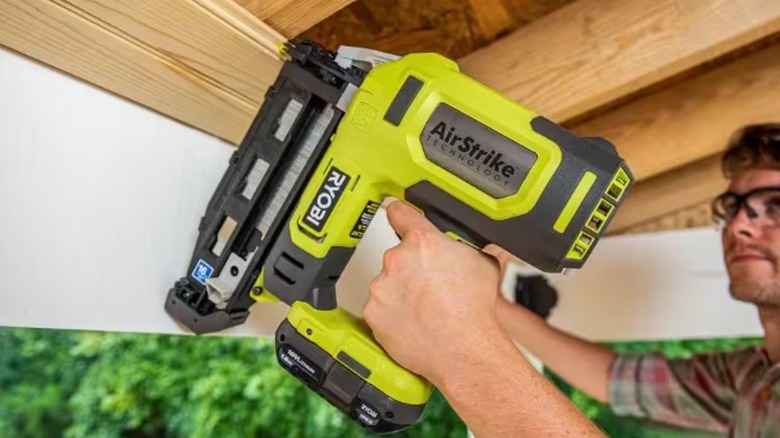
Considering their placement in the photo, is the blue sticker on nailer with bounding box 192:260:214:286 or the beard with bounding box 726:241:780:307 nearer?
the blue sticker on nailer with bounding box 192:260:214:286

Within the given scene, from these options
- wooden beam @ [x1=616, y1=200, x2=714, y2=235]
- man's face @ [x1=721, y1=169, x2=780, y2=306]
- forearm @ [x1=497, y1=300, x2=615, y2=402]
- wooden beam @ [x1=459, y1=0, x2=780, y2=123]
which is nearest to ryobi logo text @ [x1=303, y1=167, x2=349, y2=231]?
wooden beam @ [x1=459, y1=0, x2=780, y2=123]

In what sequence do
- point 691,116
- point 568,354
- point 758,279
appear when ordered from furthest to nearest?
point 568,354, point 691,116, point 758,279

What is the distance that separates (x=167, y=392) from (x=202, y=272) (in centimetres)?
102

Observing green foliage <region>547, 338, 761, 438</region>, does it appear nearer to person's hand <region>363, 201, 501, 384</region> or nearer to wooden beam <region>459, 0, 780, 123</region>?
wooden beam <region>459, 0, 780, 123</region>

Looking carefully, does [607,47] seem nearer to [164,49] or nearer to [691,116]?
[691,116]

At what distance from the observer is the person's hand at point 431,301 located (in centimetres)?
90

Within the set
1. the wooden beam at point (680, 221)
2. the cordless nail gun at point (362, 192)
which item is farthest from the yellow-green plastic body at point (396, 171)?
→ the wooden beam at point (680, 221)

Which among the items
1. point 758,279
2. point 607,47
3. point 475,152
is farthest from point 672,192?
point 475,152

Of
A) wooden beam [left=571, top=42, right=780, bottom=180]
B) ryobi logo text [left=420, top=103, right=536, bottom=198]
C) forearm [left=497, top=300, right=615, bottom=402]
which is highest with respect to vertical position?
wooden beam [left=571, top=42, right=780, bottom=180]

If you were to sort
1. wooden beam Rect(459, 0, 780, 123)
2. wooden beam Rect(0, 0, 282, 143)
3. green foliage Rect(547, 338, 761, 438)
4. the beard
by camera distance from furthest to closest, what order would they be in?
green foliage Rect(547, 338, 761, 438), the beard, wooden beam Rect(459, 0, 780, 123), wooden beam Rect(0, 0, 282, 143)

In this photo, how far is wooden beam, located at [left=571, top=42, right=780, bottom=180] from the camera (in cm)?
168

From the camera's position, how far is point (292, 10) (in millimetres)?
1010

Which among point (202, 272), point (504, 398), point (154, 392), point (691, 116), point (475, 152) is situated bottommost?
point (154, 392)

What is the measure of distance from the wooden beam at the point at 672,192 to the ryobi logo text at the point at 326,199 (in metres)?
1.31
